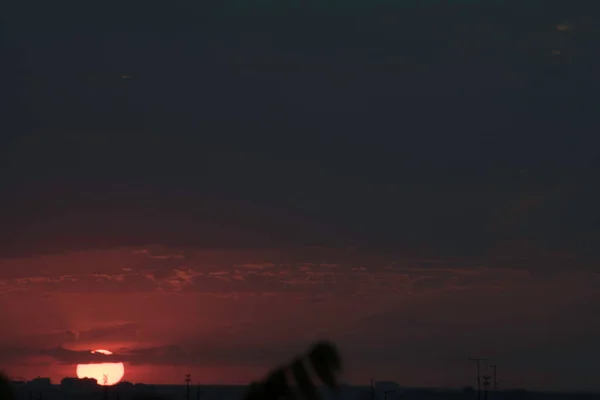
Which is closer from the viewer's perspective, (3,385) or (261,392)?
(3,385)

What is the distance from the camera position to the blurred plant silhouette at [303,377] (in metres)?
16.2

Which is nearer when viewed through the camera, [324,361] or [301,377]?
[324,361]

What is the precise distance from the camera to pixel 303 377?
16.6 m

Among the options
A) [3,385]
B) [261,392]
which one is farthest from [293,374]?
[3,385]

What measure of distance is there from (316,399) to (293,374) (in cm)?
76

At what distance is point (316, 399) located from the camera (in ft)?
52.7

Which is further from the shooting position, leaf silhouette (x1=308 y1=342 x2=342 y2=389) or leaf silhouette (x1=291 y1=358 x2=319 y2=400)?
leaf silhouette (x1=291 y1=358 x2=319 y2=400)

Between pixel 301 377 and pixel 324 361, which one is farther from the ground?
pixel 324 361

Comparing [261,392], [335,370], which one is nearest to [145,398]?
[261,392]

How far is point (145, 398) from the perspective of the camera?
666 inches

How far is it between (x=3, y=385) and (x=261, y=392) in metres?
4.13

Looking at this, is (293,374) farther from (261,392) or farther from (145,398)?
(145,398)

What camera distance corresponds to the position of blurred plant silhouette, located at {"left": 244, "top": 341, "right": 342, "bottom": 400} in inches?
637

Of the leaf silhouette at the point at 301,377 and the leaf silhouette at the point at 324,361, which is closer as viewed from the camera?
the leaf silhouette at the point at 324,361
